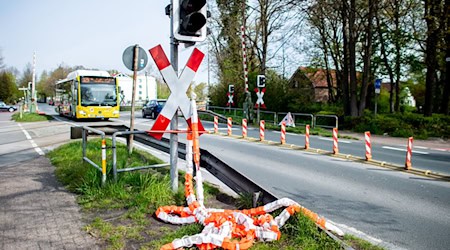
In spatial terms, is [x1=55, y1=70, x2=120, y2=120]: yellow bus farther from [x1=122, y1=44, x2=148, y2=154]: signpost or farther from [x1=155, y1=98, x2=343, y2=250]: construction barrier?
[x1=155, y1=98, x2=343, y2=250]: construction barrier

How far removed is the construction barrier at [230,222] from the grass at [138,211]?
0.31 feet

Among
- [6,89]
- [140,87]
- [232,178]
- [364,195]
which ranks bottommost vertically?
[364,195]

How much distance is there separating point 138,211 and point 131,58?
433 cm

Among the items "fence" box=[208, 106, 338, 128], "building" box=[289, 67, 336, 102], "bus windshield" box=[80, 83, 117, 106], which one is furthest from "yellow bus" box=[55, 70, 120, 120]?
"building" box=[289, 67, 336, 102]

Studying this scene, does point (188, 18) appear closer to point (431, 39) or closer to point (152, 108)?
point (431, 39)

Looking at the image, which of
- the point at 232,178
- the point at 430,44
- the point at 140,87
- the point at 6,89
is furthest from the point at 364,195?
the point at 140,87

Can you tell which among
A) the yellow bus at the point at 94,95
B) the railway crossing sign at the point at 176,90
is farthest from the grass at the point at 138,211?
the yellow bus at the point at 94,95

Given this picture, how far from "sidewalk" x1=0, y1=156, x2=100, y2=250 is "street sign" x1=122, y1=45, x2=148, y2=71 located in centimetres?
284

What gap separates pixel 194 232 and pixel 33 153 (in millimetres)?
8657

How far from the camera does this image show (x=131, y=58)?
27.1 ft

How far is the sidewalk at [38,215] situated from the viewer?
4.03 m

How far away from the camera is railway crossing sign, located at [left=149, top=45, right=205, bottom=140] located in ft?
18.3

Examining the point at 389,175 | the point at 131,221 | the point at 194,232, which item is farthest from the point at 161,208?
the point at 389,175

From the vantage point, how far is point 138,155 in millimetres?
9117
